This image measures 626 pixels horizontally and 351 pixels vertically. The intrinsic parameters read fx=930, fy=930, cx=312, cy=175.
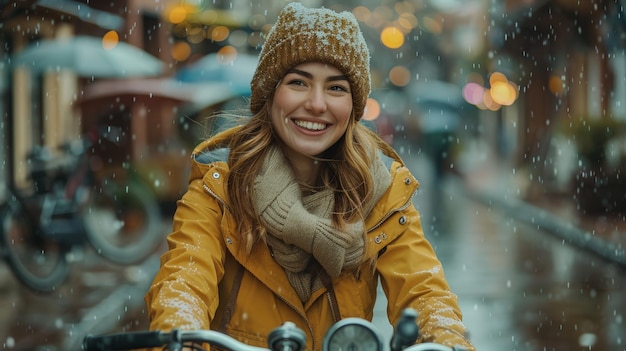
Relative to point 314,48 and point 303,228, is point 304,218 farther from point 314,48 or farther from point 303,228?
point 314,48

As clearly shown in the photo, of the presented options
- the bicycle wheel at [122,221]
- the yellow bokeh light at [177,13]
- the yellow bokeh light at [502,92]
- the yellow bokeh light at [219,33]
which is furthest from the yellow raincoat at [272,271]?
the yellow bokeh light at [502,92]

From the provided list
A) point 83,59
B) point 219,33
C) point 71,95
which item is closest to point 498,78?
point 219,33

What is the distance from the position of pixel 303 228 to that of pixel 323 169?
415 mm

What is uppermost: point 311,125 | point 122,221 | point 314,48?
point 314,48

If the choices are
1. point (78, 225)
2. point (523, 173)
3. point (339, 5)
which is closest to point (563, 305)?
point (78, 225)

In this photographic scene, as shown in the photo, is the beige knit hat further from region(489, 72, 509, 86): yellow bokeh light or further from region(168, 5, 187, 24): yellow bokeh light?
region(489, 72, 509, 86): yellow bokeh light

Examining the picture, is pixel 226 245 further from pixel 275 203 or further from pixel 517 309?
pixel 517 309

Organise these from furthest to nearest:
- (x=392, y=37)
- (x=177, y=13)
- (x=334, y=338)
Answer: (x=392, y=37) → (x=177, y=13) → (x=334, y=338)

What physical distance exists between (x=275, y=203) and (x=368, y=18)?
140 ft

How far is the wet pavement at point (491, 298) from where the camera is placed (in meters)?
7.75

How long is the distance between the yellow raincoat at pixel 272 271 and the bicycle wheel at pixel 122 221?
320 inches

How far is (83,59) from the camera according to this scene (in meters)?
12.1

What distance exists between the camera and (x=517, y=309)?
29.6ft

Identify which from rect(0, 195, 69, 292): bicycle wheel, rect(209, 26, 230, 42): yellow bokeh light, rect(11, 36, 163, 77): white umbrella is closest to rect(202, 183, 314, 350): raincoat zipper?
rect(0, 195, 69, 292): bicycle wheel
